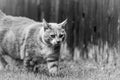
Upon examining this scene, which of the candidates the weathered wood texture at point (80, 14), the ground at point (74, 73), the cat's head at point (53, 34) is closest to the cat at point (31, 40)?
the cat's head at point (53, 34)

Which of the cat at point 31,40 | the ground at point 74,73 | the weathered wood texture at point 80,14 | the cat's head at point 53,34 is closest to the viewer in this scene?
the ground at point 74,73

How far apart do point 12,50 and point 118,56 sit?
2.56m

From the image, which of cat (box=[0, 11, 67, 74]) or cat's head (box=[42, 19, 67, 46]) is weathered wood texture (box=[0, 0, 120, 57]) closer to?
cat (box=[0, 11, 67, 74])

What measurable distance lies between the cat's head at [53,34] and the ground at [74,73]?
715 millimetres

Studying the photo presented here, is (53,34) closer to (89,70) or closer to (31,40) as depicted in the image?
(31,40)

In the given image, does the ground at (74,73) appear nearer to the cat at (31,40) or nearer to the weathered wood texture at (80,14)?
the cat at (31,40)

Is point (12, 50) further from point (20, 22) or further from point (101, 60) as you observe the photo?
point (101, 60)

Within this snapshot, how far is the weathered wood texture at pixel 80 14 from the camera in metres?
10.3

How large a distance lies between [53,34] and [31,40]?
623 millimetres

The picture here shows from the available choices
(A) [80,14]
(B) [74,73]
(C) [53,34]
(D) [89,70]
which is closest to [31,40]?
(C) [53,34]

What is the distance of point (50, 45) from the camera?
29.3 feet

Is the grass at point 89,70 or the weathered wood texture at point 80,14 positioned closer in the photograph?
the grass at point 89,70

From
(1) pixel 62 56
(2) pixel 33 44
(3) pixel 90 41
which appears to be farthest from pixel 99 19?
(2) pixel 33 44

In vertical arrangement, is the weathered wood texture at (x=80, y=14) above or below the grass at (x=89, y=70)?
above
